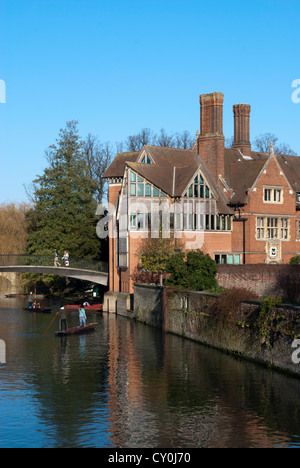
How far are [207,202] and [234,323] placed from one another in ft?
80.2

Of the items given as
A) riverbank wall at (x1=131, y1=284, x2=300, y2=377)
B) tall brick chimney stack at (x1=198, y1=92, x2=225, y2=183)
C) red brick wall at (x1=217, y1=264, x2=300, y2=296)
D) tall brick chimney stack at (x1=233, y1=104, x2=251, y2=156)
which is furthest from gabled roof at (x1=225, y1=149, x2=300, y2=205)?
riverbank wall at (x1=131, y1=284, x2=300, y2=377)

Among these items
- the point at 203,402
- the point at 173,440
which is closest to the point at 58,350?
the point at 203,402

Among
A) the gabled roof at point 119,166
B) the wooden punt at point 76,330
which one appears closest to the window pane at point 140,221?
Result: the gabled roof at point 119,166

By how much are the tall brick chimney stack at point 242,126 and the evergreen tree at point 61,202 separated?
18074 millimetres

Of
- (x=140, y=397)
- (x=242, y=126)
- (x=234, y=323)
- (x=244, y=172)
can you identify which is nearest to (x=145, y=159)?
(x=244, y=172)

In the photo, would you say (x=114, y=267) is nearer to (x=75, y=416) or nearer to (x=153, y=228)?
(x=153, y=228)

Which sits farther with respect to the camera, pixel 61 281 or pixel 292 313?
pixel 61 281

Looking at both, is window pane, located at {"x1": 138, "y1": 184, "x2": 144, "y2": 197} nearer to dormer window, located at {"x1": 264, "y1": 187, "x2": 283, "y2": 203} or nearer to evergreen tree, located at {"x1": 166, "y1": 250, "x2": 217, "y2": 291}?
evergreen tree, located at {"x1": 166, "y1": 250, "x2": 217, "y2": 291}

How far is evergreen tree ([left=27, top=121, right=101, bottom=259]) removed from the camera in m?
73.6

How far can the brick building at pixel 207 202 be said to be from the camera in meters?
55.0

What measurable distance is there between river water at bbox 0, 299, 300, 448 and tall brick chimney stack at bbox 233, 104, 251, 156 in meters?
34.5
